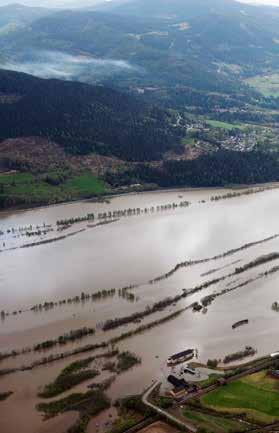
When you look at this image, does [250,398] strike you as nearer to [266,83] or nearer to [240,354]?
[240,354]

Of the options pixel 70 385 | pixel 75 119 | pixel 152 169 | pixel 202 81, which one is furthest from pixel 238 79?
pixel 70 385

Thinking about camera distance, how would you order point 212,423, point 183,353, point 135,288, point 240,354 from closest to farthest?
point 212,423 → point 183,353 → point 240,354 → point 135,288

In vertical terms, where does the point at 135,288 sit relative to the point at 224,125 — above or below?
below

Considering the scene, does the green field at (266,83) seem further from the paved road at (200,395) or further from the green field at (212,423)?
the green field at (212,423)

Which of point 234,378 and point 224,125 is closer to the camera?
point 234,378

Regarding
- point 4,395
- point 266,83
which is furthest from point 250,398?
point 266,83

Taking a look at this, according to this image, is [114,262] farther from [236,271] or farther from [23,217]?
[23,217]

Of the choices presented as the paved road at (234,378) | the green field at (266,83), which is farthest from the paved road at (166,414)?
the green field at (266,83)
